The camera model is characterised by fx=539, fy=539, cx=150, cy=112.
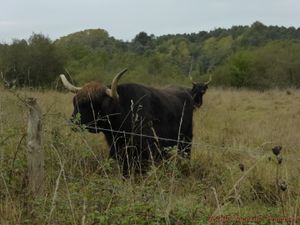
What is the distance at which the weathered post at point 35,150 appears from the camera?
4.00 metres

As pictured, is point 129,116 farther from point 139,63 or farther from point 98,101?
point 139,63

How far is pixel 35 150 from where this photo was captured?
4023 millimetres

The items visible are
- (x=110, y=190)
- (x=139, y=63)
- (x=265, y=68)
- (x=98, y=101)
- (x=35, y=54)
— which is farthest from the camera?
(x=265, y=68)

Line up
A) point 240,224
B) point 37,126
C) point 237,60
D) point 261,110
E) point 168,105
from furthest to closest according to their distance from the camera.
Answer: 1. point 237,60
2. point 261,110
3. point 168,105
4. point 37,126
5. point 240,224

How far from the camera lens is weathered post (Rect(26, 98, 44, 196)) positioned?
4.00 metres

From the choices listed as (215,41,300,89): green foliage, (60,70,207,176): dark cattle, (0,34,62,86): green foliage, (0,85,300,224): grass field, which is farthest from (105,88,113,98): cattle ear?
(215,41,300,89): green foliage

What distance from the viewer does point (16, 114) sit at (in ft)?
17.3

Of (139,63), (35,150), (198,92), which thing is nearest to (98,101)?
(35,150)

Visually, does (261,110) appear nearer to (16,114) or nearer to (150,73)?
(16,114)

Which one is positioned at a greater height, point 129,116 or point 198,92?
point 129,116

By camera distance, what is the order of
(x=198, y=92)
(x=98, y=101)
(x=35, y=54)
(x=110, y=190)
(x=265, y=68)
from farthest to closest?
1. (x=265, y=68)
2. (x=35, y=54)
3. (x=198, y=92)
4. (x=98, y=101)
5. (x=110, y=190)

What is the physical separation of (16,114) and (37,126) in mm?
1349

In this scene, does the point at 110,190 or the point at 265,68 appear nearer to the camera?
the point at 110,190

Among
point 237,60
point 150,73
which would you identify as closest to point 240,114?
point 150,73
